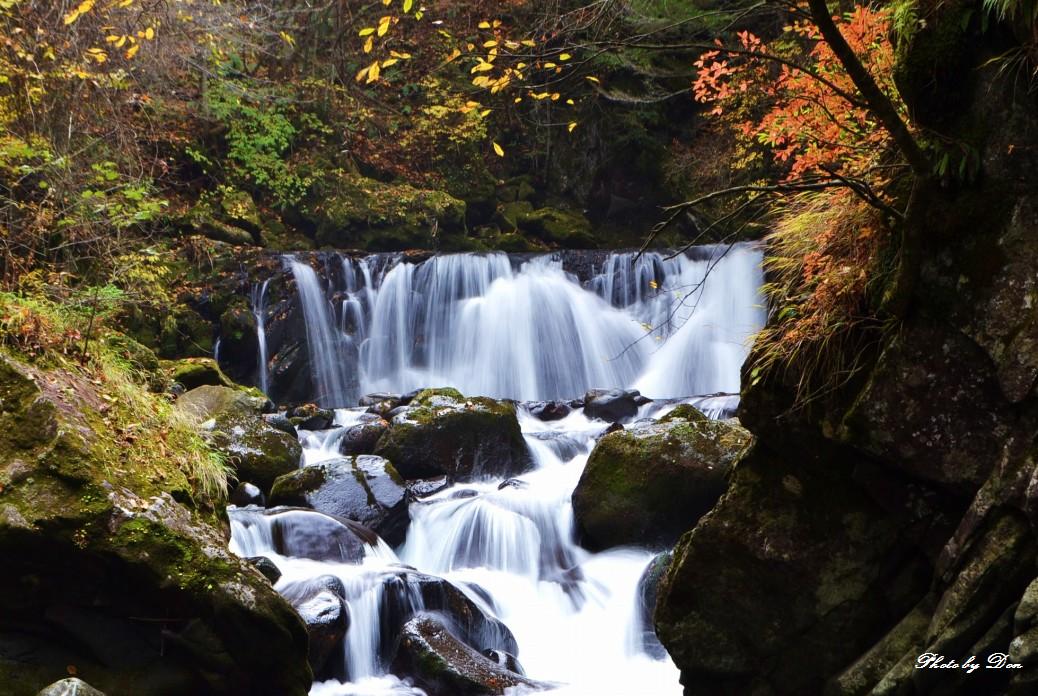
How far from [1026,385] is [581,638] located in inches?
175

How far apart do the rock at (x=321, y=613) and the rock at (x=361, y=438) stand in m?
3.63

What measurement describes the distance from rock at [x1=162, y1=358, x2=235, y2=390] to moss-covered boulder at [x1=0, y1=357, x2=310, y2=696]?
5.66 meters

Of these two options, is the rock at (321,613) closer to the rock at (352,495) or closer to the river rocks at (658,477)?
the rock at (352,495)

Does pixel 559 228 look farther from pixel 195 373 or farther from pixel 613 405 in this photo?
pixel 195 373

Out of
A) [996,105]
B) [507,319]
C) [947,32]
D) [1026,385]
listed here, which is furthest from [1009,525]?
[507,319]

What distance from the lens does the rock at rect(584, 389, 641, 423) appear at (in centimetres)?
1170

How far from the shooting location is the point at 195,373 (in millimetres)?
10562

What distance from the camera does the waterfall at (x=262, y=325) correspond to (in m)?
13.2

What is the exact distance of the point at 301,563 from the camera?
6.78 m

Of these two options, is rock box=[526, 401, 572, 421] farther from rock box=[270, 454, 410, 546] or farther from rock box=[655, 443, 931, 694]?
rock box=[655, 443, 931, 694]

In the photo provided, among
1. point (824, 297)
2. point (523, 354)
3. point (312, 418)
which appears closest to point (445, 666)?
point (824, 297)

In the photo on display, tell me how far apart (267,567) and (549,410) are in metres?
6.49

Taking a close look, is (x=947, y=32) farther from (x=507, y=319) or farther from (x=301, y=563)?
(x=507, y=319)

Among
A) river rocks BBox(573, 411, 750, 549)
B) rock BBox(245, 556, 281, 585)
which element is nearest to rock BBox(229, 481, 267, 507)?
rock BBox(245, 556, 281, 585)
